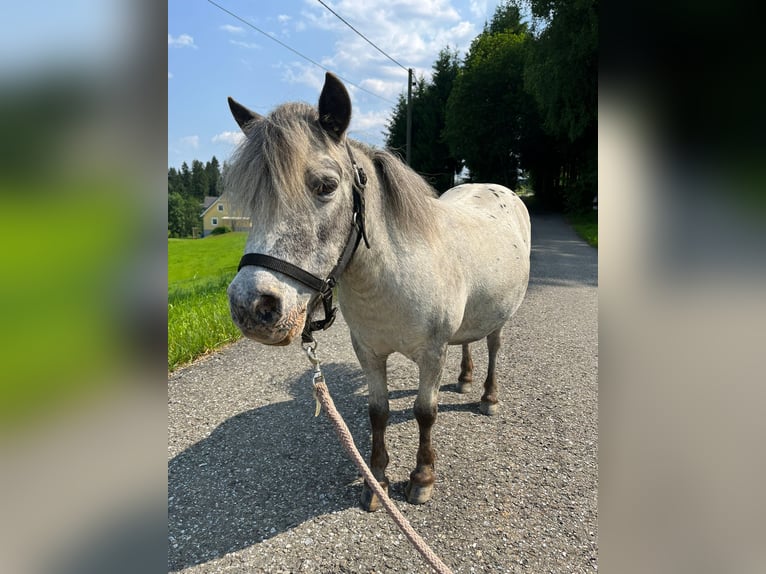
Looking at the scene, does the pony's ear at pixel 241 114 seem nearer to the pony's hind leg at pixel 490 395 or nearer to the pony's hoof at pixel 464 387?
the pony's hind leg at pixel 490 395

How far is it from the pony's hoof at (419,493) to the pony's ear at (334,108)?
7.53 ft

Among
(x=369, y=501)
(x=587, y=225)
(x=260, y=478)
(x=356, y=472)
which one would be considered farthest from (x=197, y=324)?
(x=587, y=225)

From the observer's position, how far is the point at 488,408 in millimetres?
3906

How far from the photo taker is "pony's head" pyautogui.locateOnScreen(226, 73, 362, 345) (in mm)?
1575

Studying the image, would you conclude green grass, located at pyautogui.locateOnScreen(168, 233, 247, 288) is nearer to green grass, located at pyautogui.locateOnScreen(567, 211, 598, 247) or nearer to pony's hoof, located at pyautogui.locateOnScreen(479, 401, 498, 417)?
pony's hoof, located at pyautogui.locateOnScreen(479, 401, 498, 417)

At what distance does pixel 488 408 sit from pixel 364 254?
247 centimetres

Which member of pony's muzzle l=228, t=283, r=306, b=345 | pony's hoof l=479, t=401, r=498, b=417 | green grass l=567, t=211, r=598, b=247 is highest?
green grass l=567, t=211, r=598, b=247

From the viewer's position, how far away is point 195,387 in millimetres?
4434

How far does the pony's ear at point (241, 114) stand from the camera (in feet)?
6.63
